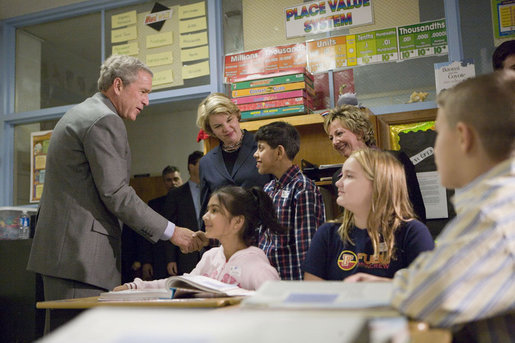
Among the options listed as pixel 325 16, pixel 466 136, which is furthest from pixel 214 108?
pixel 466 136

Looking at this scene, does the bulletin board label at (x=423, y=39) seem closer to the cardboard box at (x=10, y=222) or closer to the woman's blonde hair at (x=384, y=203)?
the woman's blonde hair at (x=384, y=203)

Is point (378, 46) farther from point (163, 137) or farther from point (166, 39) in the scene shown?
point (163, 137)

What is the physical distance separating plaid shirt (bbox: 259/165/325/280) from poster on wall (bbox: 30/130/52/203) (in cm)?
263

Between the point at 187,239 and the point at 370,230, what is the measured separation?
3.36 feet

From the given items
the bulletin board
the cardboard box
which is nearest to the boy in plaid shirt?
the bulletin board

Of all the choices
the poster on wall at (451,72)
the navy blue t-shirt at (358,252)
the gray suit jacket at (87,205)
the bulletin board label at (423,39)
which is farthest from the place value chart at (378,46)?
the navy blue t-shirt at (358,252)

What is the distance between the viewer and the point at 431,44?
344 cm

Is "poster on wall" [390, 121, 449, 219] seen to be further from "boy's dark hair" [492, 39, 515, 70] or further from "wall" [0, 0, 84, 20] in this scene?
"wall" [0, 0, 84, 20]

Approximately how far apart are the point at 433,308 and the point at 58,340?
55 centimetres

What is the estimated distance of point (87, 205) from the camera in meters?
2.30

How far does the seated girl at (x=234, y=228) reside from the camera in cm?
217

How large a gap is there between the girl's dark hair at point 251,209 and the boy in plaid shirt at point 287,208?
0.04 metres

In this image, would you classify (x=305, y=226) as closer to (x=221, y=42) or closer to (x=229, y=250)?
(x=229, y=250)

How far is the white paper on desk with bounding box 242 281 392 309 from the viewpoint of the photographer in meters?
0.92
